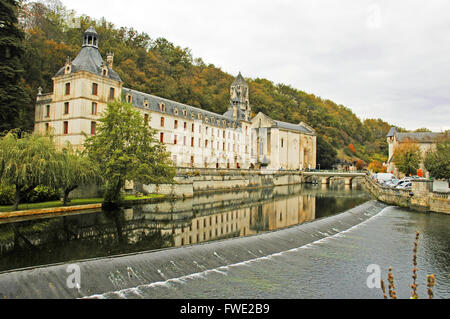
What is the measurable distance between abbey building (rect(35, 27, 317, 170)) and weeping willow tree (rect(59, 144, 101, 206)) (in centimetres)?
399

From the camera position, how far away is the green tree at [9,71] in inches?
1180

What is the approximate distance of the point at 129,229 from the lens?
65.8ft

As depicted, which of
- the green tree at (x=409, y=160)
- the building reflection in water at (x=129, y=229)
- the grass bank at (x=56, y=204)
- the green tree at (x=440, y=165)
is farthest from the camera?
the green tree at (x=409, y=160)

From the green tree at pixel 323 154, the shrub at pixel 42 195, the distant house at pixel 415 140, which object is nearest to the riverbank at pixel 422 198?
the shrub at pixel 42 195

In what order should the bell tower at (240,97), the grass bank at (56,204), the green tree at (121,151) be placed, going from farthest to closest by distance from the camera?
1. the bell tower at (240,97)
2. the green tree at (121,151)
3. the grass bank at (56,204)

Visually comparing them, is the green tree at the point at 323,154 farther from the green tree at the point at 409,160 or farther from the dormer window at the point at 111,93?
the dormer window at the point at 111,93

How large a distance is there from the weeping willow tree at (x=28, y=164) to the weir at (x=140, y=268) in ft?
41.6

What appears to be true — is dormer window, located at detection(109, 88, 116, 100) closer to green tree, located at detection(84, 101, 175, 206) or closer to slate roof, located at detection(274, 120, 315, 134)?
green tree, located at detection(84, 101, 175, 206)

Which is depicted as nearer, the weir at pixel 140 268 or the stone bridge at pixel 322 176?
the weir at pixel 140 268

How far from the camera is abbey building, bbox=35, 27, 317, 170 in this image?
1361 inches

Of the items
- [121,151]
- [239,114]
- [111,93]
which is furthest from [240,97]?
[121,151]

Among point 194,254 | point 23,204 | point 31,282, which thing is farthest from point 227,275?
point 23,204

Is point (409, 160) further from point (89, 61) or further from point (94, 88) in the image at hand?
point (89, 61)

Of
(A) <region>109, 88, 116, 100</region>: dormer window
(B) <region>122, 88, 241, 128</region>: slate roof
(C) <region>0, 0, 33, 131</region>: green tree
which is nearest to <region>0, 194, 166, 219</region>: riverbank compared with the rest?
(C) <region>0, 0, 33, 131</region>: green tree
